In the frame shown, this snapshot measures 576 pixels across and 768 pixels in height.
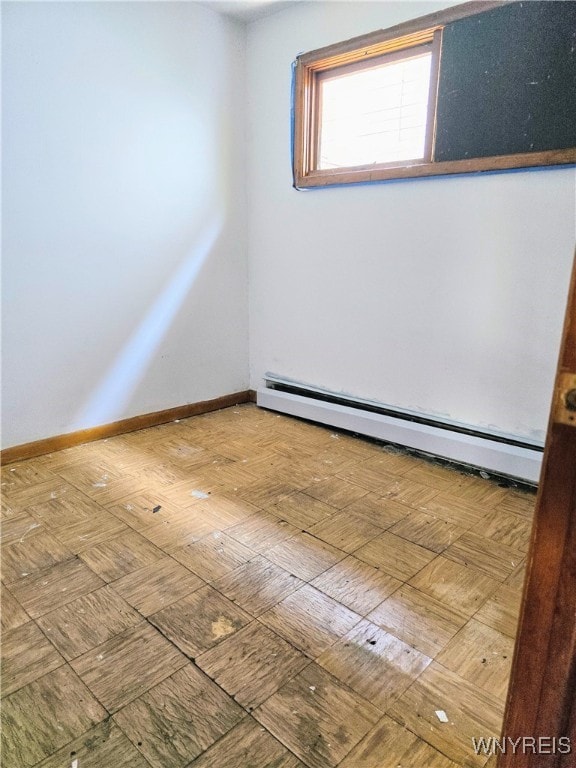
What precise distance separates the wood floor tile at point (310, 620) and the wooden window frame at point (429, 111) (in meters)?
1.84

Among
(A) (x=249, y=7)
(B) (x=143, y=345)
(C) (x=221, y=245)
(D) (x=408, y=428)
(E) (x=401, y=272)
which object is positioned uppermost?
(A) (x=249, y=7)

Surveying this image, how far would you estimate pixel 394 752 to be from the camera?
0.96 m

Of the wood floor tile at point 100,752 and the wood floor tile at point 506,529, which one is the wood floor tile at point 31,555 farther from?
the wood floor tile at point 506,529

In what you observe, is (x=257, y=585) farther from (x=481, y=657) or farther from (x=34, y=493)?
(x=34, y=493)

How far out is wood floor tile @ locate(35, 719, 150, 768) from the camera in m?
0.94

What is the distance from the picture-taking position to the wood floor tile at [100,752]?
3.07ft

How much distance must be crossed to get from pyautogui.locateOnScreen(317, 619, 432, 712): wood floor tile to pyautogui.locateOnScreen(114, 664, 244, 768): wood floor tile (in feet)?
0.89

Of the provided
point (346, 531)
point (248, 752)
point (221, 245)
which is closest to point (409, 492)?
point (346, 531)

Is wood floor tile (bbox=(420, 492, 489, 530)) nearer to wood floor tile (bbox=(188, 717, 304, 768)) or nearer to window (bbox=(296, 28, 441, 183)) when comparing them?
wood floor tile (bbox=(188, 717, 304, 768))

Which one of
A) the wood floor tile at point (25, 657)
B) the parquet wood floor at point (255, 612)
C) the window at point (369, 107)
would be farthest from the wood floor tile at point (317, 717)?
the window at point (369, 107)

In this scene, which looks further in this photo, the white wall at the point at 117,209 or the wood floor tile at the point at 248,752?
the white wall at the point at 117,209

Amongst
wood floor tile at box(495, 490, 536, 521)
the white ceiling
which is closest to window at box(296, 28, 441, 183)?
the white ceiling

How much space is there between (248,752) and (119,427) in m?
1.99

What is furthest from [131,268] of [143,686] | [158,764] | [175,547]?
[158,764]
